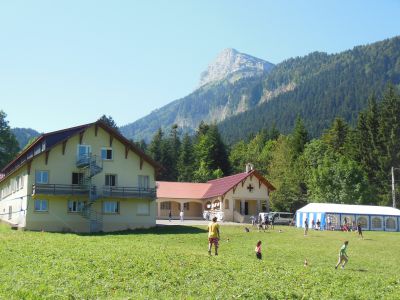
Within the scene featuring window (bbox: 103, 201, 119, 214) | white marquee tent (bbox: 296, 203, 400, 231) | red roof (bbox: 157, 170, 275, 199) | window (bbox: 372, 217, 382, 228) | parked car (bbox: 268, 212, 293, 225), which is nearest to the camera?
window (bbox: 103, 201, 119, 214)

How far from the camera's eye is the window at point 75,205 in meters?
49.9

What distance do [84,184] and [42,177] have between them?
13.4 feet

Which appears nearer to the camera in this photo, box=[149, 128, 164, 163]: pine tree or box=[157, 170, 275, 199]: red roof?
box=[157, 170, 275, 199]: red roof

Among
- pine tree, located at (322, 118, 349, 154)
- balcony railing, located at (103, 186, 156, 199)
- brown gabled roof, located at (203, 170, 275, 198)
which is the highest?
pine tree, located at (322, 118, 349, 154)

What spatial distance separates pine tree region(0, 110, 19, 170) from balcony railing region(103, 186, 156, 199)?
4440 centimetres

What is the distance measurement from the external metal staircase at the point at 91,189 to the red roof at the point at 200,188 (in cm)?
2273

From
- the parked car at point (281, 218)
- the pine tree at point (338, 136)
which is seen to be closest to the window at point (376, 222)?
the parked car at point (281, 218)

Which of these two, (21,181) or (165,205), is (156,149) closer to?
(165,205)

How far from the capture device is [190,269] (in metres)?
20.4

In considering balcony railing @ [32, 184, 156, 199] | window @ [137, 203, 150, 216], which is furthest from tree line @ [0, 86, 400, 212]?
balcony railing @ [32, 184, 156, 199]

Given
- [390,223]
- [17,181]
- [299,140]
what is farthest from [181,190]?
[299,140]

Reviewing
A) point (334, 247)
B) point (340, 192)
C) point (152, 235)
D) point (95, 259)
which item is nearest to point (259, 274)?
point (95, 259)

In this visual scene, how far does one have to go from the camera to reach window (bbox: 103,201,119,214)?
168 ft

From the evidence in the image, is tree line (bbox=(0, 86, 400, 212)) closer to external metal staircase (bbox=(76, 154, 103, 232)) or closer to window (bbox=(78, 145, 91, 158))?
window (bbox=(78, 145, 91, 158))
